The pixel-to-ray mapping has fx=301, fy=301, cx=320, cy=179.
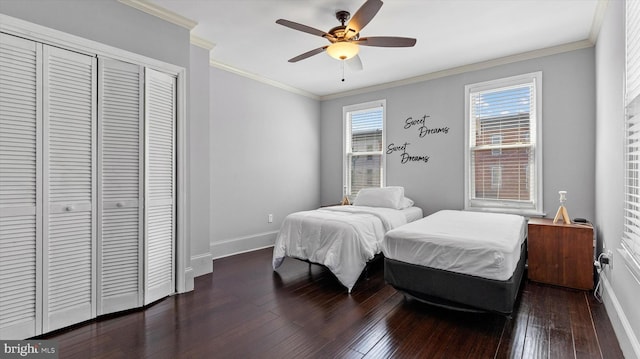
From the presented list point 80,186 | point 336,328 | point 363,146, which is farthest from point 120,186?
point 363,146

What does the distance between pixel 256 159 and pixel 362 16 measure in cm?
284

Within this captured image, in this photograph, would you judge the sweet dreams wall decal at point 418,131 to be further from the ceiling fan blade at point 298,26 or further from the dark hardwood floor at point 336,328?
the ceiling fan blade at point 298,26

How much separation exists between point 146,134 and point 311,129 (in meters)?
3.36

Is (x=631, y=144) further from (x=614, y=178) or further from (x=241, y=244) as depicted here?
(x=241, y=244)

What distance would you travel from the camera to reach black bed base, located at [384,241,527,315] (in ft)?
6.99

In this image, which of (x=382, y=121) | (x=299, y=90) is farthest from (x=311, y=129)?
(x=382, y=121)

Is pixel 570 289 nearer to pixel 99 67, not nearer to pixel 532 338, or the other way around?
pixel 532 338

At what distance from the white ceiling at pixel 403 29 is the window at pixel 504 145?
44cm

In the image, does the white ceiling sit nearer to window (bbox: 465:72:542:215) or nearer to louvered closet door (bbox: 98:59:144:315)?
window (bbox: 465:72:542:215)

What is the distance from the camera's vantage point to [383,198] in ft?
14.2

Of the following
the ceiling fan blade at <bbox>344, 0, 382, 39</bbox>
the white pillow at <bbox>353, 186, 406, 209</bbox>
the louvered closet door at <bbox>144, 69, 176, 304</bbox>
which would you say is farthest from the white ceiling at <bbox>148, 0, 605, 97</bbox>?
the white pillow at <bbox>353, 186, 406, 209</bbox>

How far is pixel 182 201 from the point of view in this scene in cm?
293

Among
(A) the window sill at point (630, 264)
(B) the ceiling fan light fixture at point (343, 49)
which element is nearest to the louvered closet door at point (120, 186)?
(B) the ceiling fan light fixture at point (343, 49)

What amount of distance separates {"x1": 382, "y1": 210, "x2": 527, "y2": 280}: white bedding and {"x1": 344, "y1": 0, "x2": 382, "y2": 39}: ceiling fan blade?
1790 mm
